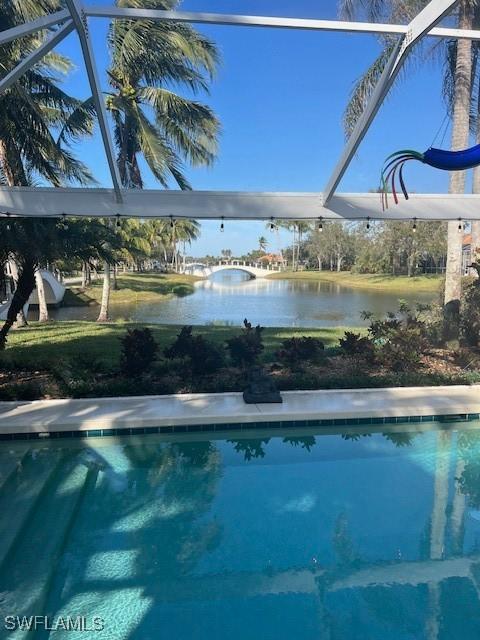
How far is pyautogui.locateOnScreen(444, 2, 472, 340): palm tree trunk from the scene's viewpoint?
923 cm

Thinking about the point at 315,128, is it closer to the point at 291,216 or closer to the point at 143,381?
the point at 291,216

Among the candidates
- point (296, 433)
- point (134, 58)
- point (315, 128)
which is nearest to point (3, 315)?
point (134, 58)

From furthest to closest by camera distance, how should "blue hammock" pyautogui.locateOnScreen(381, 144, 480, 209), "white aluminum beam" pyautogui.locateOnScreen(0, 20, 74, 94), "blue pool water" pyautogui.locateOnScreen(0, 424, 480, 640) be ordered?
"blue hammock" pyautogui.locateOnScreen(381, 144, 480, 209) < "white aluminum beam" pyautogui.locateOnScreen(0, 20, 74, 94) < "blue pool water" pyautogui.locateOnScreen(0, 424, 480, 640)

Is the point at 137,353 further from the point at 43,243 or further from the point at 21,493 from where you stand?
the point at 21,493

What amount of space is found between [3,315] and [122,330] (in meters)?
6.76

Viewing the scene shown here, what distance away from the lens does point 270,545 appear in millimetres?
3980

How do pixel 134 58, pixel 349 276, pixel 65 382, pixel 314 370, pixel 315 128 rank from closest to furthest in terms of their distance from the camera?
1. pixel 65 382
2. pixel 314 370
3. pixel 315 128
4. pixel 134 58
5. pixel 349 276

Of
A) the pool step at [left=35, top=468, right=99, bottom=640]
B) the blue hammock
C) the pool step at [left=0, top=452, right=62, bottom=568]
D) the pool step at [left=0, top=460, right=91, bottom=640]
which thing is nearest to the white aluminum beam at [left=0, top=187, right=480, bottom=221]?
the blue hammock

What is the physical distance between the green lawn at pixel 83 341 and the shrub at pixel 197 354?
1061mm

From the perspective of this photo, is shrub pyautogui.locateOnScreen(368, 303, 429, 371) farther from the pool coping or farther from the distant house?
the distant house

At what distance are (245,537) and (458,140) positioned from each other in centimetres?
865

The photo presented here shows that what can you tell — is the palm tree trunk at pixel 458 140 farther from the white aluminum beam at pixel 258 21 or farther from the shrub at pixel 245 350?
the white aluminum beam at pixel 258 21

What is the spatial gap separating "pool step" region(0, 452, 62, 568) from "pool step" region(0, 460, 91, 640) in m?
0.06

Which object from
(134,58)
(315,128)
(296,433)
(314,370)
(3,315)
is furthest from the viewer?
(3,315)
